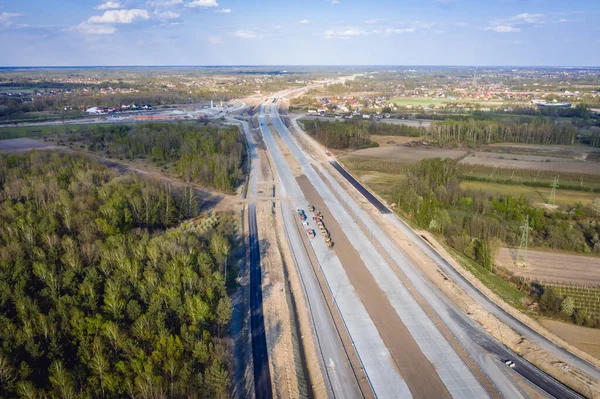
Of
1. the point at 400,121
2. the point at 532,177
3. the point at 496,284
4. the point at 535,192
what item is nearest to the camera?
the point at 496,284

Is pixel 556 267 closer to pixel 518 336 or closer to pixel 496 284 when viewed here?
pixel 496 284

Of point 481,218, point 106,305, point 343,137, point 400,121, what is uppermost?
Result: point 400,121

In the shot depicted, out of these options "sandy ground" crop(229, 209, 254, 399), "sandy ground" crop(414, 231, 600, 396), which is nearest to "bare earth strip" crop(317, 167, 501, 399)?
"sandy ground" crop(414, 231, 600, 396)

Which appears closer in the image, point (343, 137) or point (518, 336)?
point (518, 336)

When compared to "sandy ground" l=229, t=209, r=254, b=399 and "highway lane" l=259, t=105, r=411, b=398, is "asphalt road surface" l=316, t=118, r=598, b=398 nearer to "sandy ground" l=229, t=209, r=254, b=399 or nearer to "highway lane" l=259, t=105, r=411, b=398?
"highway lane" l=259, t=105, r=411, b=398

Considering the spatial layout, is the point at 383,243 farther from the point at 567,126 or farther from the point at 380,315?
the point at 567,126

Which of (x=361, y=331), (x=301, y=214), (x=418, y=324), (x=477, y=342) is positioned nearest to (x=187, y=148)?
(x=301, y=214)
